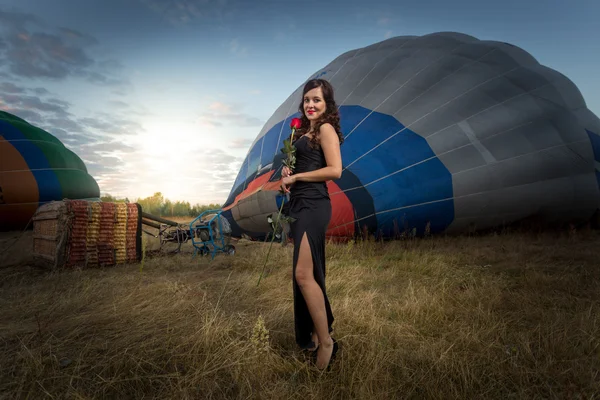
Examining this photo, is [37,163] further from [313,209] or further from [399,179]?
[313,209]

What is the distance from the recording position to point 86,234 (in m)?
5.01

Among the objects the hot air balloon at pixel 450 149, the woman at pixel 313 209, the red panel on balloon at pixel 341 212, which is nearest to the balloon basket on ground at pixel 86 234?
the hot air balloon at pixel 450 149

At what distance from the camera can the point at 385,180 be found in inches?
215

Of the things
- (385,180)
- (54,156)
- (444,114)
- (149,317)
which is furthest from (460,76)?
(54,156)

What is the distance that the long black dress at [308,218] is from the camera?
2.00 m

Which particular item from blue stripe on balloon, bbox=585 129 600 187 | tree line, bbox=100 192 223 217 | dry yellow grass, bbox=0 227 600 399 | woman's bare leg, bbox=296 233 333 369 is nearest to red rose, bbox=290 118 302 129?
woman's bare leg, bbox=296 233 333 369

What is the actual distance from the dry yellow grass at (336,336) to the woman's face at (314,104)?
1.28 m

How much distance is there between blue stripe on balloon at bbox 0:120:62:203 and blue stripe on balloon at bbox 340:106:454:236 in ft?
21.9

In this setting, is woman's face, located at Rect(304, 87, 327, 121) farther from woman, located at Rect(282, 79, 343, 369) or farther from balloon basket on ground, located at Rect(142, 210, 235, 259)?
balloon basket on ground, located at Rect(142, 210, 235, 259)

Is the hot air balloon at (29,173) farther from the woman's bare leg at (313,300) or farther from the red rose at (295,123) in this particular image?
the woman's bare leg at (313,300)

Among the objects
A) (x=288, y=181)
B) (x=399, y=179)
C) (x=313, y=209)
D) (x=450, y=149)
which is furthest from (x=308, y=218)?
(x=450, y=149)

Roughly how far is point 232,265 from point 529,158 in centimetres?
505

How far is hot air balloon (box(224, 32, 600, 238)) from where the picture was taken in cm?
548

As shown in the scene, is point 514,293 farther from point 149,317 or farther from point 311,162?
point 149,317
